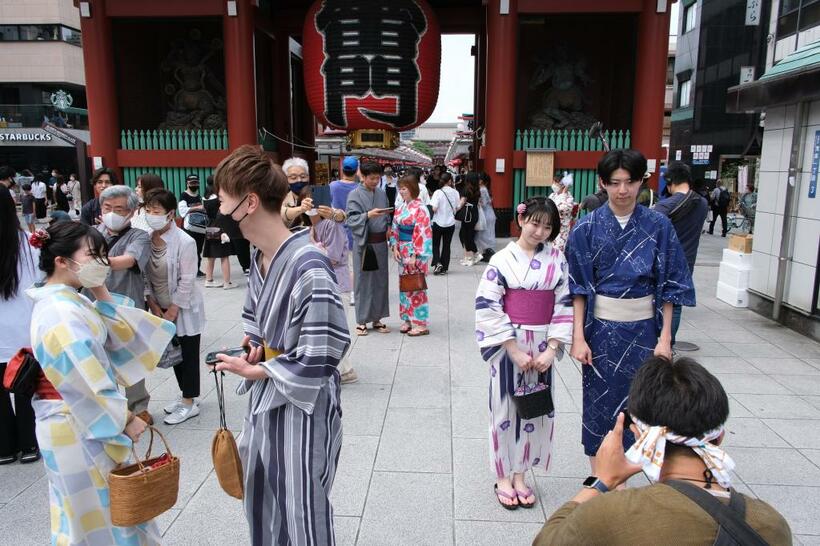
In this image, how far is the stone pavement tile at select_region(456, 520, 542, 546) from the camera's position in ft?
8.78

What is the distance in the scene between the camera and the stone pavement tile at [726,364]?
4930 millimetres

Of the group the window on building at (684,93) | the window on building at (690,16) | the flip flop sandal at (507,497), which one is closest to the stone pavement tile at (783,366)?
the flip flop sandal at (507,497)

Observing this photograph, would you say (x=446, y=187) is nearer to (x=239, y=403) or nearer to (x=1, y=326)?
(x=239, y=403)

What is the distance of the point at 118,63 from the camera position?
1316 cm

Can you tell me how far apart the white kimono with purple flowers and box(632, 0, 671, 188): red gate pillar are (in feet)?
31.8

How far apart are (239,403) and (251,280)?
8.30 feet

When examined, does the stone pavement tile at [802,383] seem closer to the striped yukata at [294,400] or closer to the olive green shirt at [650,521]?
the olive green shirt at [650,521]

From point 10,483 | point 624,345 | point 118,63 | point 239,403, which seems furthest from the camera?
point 118,63

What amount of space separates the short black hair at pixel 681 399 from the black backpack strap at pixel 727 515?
0.13 m

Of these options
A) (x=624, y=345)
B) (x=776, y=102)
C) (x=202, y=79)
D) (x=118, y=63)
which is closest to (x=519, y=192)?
(x=776, y=102)

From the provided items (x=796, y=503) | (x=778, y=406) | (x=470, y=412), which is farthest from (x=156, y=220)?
(x=778, y=406)

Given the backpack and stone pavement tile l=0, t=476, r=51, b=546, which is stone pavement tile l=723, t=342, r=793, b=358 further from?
the backpack

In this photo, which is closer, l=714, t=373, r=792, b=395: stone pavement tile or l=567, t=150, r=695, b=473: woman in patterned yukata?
l=567, t=150, r=695, b=473: woman in patterned yukata

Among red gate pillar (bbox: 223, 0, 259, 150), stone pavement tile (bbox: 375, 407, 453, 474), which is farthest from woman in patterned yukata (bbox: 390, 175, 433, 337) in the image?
red gate pillar (bbox: 223, 0, 259, 150)
